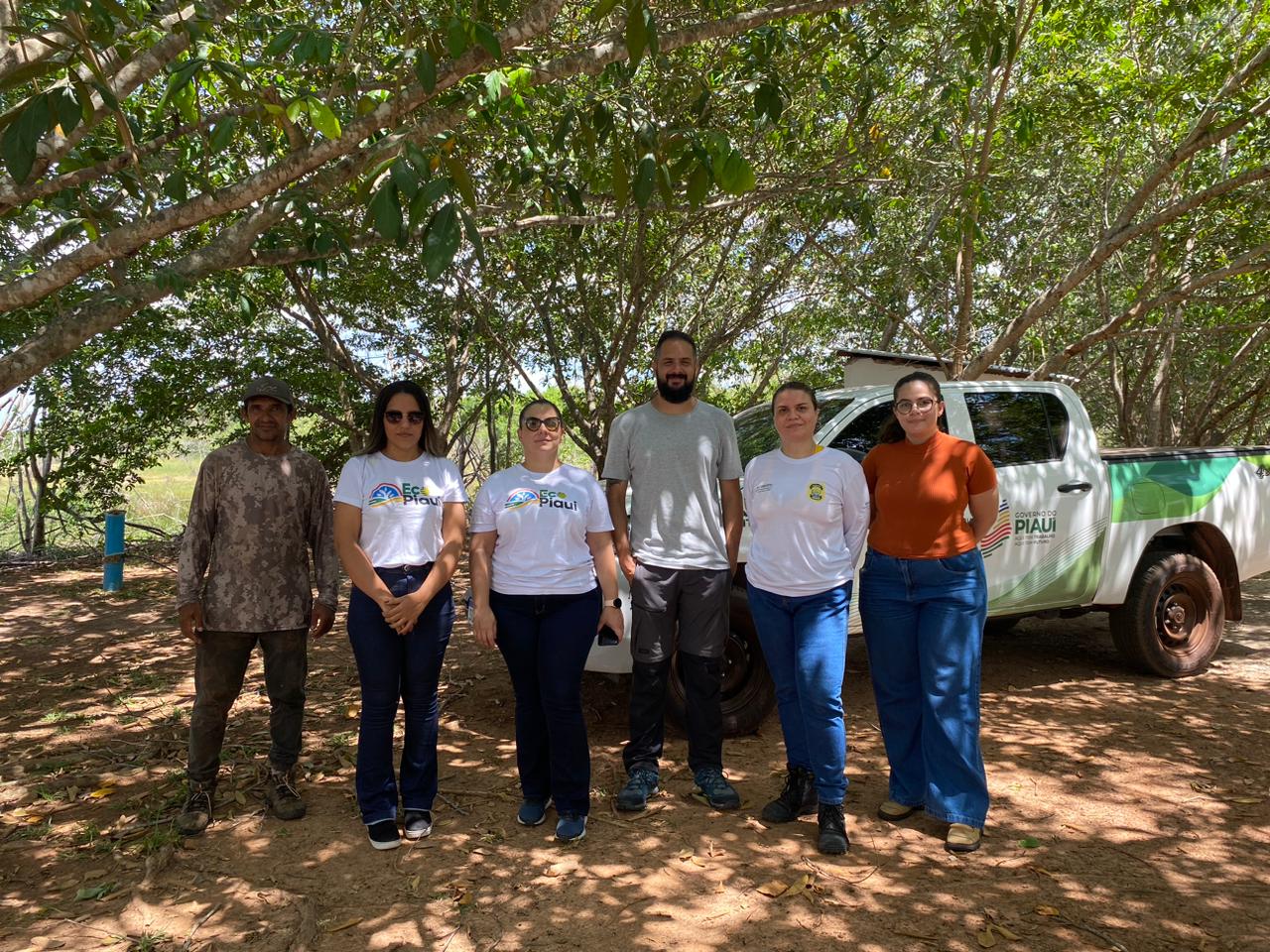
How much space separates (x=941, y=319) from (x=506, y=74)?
13189 millimetres

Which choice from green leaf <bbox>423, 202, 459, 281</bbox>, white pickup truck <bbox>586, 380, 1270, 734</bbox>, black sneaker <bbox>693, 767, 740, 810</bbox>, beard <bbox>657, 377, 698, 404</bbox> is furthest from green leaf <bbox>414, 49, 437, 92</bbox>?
black sneaker <bbox>693, 767, 740, 810</bbox>

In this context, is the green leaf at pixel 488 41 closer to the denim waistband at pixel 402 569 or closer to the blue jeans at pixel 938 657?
the denim waistband at pixel 402 569

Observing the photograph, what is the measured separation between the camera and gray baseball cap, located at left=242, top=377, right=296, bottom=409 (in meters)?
3.86

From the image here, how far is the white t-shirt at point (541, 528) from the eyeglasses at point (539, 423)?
0.59ft

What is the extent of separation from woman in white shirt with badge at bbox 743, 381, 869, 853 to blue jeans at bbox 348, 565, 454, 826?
4.39 feet

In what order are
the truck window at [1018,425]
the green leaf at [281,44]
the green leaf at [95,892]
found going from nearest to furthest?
the green leaf at [95,892] < the green leaf at [281,44] < the truck window at [1018,425]

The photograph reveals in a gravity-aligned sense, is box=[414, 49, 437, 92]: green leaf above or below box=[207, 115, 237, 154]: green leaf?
above

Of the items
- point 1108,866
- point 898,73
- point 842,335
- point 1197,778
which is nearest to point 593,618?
point 1108,866

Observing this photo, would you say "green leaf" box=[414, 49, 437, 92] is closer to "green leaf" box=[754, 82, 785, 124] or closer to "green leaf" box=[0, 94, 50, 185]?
"green leaf" box=[0, 94, 50, 185]

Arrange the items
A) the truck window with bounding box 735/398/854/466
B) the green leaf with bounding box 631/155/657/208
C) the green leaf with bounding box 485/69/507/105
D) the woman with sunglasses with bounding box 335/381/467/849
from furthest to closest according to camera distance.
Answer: the truck window with bounding box 735/398/854/466 < the green leaf with bounding box 485/69/507/105 < the woman with sunglasses with bounding box 335/381/467/849 < the green leaf with bounding box 631/155/657/208

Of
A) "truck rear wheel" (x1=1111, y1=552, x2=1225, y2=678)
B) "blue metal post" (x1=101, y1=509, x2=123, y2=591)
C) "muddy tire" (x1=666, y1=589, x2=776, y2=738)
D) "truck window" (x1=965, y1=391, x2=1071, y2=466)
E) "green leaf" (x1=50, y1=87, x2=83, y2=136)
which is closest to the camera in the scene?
"green leaf" (x1=50, y1=87, x2=83, y2=136)

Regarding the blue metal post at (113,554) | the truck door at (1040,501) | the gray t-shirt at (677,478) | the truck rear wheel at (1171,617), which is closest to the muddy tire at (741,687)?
the gray t-shirt at (677,478)

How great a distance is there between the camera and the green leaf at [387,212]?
2.26m

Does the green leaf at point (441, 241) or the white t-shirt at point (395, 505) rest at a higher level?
the green leaf at point (441, 241)
